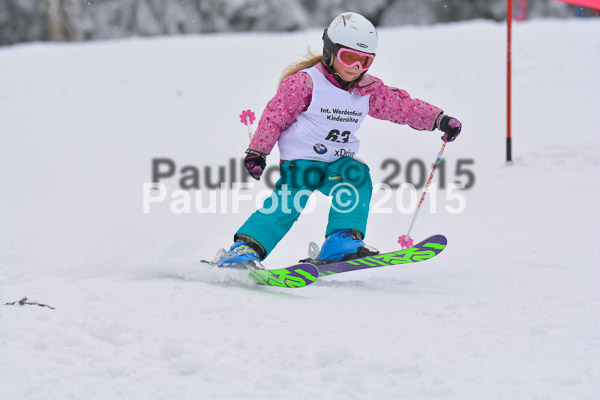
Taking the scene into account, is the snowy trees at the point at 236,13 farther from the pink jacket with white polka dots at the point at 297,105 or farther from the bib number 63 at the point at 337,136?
the bib number 63 at the point at 337,136

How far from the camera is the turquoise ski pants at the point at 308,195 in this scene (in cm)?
352

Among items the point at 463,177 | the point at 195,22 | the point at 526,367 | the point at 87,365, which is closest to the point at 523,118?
the point at 463,177

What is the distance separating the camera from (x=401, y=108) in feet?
12.1

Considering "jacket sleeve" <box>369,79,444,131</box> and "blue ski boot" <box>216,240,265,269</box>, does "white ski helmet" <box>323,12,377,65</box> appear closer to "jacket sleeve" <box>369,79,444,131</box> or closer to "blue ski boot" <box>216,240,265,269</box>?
"jacket sleeve" <box>369,79,444,131</box>

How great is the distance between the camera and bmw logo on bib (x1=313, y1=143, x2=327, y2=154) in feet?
11.7

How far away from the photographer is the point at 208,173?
24.1ft

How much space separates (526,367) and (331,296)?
3.49 feet

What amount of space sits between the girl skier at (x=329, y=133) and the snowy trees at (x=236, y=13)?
14.9 meters

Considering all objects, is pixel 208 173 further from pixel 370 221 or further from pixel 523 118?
pixel 523 118

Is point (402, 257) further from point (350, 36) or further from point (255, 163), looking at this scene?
point (350, 36)

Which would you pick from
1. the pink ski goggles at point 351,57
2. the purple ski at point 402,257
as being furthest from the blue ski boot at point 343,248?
the pink ski goggles at point 351,57

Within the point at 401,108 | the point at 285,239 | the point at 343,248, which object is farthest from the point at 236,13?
the point at 343,248

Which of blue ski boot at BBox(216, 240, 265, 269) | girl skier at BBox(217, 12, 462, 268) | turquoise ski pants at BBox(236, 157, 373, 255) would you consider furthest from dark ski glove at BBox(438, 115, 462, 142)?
blue ski boot at BBox(216, 240, 265, 269)

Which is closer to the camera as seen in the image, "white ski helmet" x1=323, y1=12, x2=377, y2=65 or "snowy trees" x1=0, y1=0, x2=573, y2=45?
"white ski helmet" x1=323, y1=12, x2=377, y2=65
